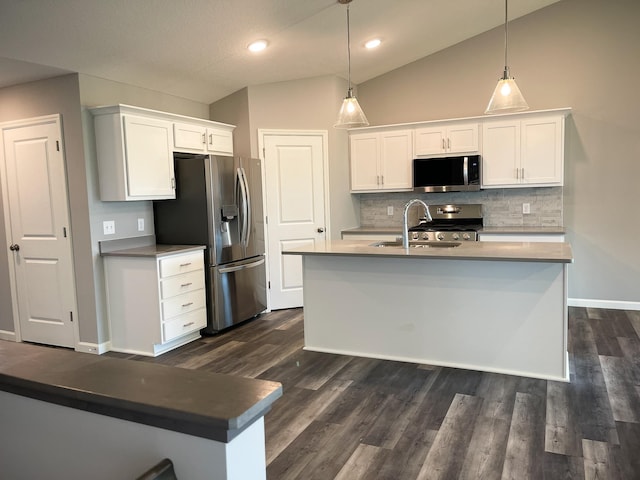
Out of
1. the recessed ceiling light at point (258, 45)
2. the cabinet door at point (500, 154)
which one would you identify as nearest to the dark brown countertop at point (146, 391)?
the recessed ceiling light at point (258, 45)

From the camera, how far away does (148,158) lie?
429 cm

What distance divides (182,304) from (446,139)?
3.29 m

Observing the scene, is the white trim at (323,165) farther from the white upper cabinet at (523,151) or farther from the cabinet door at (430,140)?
the white upper cabinet at (523,151)

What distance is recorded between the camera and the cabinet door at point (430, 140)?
17.9ft

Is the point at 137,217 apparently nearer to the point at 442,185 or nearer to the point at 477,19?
the point at 442,185

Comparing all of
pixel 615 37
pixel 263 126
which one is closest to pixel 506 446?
pixel 263 126

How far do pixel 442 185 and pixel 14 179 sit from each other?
4.26 m

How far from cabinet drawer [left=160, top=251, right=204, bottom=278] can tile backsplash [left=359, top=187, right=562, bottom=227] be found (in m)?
2.50

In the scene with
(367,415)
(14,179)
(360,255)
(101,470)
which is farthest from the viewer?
(14,179)

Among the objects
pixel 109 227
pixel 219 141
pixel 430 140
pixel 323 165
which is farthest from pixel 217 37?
pixel 430 140

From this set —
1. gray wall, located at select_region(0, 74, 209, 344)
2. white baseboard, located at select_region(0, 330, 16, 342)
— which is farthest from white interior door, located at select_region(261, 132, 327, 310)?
white baseboard, located at select_region(0, 330, 16, 342)

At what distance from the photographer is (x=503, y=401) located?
3.05 meters

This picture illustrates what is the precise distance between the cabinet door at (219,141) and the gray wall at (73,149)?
132 centimetres

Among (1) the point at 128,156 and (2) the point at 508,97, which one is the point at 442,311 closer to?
(2) the point at 508,97
